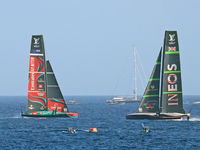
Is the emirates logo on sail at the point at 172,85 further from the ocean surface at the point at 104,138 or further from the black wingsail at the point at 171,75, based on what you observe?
the ocean surface at the point at 104,138

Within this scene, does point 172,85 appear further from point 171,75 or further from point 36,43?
point 36,43

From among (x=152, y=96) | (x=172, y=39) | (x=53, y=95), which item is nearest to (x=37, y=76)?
(x=53, y=95)

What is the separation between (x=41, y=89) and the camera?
2975 inches

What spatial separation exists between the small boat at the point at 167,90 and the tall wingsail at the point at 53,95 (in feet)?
46.9

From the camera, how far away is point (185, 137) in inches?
2127

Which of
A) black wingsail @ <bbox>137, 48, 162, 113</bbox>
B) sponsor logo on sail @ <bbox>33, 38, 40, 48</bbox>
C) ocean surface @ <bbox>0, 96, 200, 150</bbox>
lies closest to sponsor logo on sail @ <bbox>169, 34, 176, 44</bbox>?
black wingsail @ <bbox>137, 48, 162, 113</bbox>

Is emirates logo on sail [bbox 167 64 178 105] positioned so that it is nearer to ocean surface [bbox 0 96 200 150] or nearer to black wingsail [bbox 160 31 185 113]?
black wingsail [bbox 160 31 185 113]

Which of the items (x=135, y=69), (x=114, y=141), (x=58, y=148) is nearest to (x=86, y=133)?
(x=114, y=141)

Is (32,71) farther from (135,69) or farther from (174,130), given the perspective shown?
(135,69)

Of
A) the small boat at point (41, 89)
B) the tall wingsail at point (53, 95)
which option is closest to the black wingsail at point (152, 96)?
the small boat at point (41, 89)

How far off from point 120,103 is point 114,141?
147 meters

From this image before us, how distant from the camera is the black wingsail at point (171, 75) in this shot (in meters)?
67.4

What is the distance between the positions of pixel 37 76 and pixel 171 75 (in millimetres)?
24265

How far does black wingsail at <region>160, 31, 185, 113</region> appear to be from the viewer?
221ft
